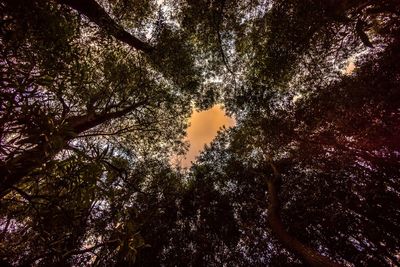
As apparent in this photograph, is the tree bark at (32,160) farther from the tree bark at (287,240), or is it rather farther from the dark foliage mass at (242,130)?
the tree bark at (287,240)

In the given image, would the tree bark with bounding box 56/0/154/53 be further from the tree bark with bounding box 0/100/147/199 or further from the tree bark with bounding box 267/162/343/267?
the tree bark with bounding box 267/162/343/267

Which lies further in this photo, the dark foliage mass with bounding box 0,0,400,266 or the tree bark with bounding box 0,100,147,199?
the dark foliage mass with bounding box 0,0,400,266

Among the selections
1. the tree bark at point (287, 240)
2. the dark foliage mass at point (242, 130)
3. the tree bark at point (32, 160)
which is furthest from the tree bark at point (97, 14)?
the tree bark at point (287, 240)

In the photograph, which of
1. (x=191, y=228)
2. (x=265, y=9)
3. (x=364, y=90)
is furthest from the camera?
(x=191, y=228)

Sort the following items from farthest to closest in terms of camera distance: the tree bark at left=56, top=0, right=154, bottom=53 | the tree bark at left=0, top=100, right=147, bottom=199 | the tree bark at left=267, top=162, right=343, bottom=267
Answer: the tree bark at left=267, top=162, right=343, bottom=267 → the tree bark at left=56, top=0, right=154, bottom=53 → the tree bark at left=0, top=100, right=147, bottom=199

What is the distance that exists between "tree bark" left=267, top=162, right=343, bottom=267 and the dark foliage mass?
0.22 feet

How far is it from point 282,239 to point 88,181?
8.99 meters

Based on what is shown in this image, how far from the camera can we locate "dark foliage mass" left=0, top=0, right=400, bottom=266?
9062 mm

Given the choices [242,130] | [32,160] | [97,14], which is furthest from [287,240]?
[97,14]

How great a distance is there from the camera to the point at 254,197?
59.0 ft

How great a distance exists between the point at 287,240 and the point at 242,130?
26.6ft

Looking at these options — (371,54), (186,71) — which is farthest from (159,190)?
(371,54)

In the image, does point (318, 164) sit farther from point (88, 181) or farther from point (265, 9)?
point (88, 181)

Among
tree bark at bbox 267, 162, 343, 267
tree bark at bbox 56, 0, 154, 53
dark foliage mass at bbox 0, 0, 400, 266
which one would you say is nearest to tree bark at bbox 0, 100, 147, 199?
dark foliage mass at bbox 0, 0, 400, 266
